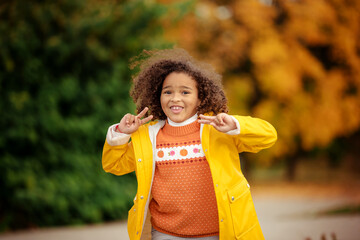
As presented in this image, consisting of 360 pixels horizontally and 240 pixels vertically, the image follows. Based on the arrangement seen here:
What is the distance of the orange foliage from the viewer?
10.4 meters

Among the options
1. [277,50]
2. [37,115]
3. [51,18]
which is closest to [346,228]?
[37,115]

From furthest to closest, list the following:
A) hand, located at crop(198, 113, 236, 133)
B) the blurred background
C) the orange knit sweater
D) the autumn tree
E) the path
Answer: the autumn tree → the blurred background → the path → the orange knit sweater → hand, located at crop(198, 113, 236, 133)

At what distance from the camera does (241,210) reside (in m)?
2.48

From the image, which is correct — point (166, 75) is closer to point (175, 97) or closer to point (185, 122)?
point (175, 97)

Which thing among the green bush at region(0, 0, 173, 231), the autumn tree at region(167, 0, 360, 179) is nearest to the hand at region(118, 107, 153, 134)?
the green bush at region(0, 0, 173, 231)

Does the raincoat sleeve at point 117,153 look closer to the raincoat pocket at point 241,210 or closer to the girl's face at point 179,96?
the girl's face at point 179,96

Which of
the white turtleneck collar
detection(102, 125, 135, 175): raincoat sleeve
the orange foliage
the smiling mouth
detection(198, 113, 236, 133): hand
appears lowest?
detection(102, 125, 135, 175): raincoat sleeve

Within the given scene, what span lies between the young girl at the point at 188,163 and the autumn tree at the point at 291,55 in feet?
24.2

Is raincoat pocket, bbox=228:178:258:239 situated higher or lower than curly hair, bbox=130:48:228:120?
lower

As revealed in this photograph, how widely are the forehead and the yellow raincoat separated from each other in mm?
313

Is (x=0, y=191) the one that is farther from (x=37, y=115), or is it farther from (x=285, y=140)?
(x=285, y=140)

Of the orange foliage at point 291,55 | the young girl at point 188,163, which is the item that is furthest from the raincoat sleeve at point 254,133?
the orange foliage at point 291,55

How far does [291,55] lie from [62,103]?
6768mm

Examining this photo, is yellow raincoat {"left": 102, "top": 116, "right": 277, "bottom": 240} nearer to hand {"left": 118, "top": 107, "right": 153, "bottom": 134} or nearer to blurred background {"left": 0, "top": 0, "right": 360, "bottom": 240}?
hand {"left": 118, "top": 107, "right": 153, "bottom": 134}
